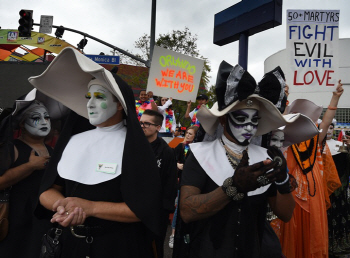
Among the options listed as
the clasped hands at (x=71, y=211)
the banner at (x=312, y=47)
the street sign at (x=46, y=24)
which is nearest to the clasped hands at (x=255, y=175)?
the clasped hands at (x=71, y=211)

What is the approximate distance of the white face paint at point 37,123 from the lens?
2.86 m

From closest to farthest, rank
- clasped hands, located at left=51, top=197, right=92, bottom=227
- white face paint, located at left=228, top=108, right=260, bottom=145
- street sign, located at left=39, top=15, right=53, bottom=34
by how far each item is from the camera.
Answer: clasped hands, located at left=51, top=197, right=92, bottom=227, white face paint, located at left=228, top=108, right=260, bottom=145, street sign, located at left=39, top=15, right=53, bottom=34

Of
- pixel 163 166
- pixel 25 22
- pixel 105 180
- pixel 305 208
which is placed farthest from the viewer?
pixel 25 22

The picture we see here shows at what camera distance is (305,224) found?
11.8 feet

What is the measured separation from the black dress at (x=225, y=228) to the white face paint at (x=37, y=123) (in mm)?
1597

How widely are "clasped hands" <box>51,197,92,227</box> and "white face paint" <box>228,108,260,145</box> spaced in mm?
1060

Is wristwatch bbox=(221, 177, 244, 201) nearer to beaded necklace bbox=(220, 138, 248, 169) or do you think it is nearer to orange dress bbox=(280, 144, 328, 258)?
beaded necklace bbox=(220, 138, 248, 169)

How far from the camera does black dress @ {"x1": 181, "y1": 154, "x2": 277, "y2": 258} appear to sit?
1936 millimetres

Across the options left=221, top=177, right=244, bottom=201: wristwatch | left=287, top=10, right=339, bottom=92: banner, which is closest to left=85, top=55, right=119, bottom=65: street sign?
left=287, top=10, right=339, bottom=92: banner

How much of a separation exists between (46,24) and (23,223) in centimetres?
1170

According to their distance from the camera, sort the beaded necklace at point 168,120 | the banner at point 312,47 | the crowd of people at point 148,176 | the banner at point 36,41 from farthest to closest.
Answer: the banner at point 36,41
the beaded necklace at point 168,120
the banner at point 312,47
the crowd of people at point 148,176

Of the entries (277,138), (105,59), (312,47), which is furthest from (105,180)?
(105,59)

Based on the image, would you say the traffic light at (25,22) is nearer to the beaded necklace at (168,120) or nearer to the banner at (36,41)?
the banner at (36,41)

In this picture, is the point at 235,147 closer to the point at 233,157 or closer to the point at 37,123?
the point at 233,157
